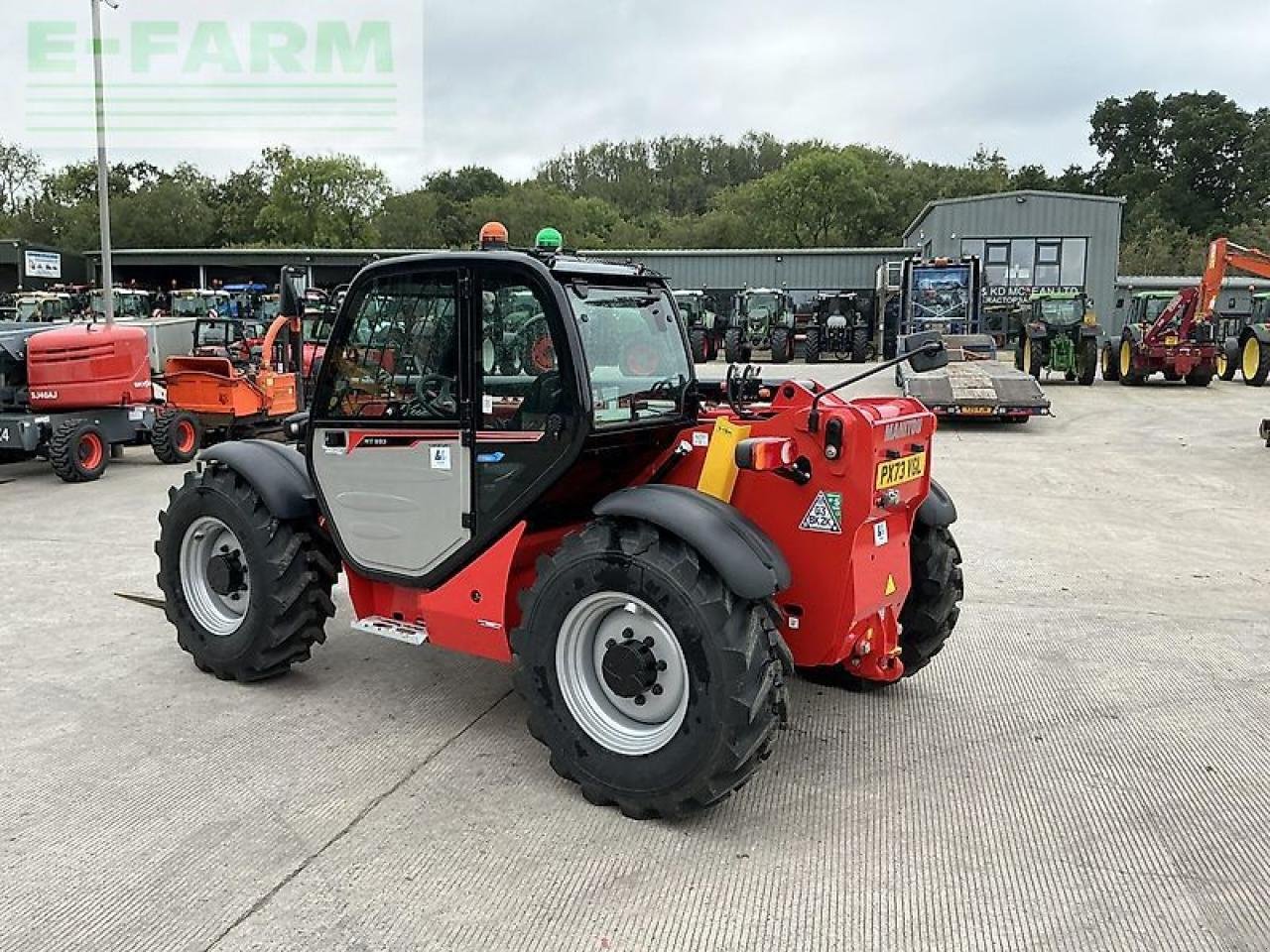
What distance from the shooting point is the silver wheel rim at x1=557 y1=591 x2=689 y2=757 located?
3.42 metres

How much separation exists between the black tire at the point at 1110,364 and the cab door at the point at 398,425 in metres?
21.1

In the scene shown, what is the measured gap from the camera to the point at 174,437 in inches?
446

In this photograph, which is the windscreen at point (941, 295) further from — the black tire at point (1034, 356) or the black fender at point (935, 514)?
the black fender at point (935, 514)

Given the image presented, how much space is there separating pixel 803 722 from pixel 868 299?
30669 millimetres

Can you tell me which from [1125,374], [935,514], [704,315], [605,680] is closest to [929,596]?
[935,514]

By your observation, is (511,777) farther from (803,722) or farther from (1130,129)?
(1130,129)

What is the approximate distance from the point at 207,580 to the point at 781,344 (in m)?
24.3

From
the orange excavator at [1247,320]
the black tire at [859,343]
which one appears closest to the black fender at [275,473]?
the orange excavator at [1247,320]

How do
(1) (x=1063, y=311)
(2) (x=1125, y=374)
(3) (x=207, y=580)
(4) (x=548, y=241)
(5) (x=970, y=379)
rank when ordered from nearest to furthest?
(4) (x=548, y=241) < (3) (x=207, y=580) < (5) (x=970, y=379) < (1) (x=1063, y=311) < (2) (x=1125, y=374)

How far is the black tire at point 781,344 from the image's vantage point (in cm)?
2781

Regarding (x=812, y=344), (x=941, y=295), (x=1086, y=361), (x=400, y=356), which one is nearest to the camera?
(x=400, y=356)

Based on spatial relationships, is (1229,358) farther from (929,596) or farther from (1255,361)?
(929,596)

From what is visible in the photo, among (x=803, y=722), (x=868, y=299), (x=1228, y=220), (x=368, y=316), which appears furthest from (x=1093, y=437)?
(x=1228, y=220)

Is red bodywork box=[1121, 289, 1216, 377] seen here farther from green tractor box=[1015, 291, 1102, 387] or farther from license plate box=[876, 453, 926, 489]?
license plate box=[876, 453, 926, 489]
